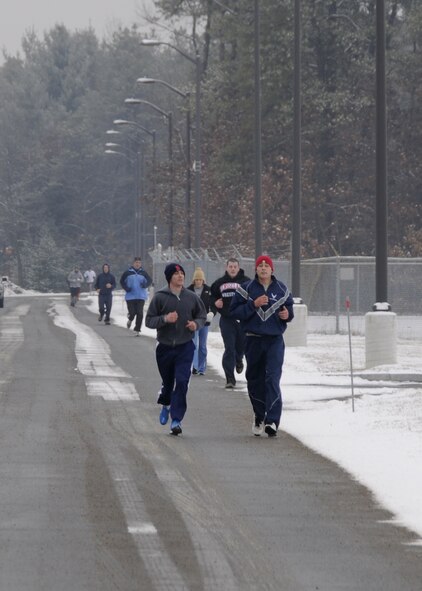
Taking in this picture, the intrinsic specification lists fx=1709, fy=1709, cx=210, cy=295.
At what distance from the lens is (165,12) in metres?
87.2

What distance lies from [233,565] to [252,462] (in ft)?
16.8

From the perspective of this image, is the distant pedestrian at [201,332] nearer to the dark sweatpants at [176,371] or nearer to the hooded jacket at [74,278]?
the dark sweatpants at [176,371]

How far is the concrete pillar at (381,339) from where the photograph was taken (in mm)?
26406

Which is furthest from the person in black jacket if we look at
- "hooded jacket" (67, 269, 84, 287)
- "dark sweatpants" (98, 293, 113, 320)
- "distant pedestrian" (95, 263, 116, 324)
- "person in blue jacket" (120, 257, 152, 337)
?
"hooded jacket" (67, 269, 84, 287)

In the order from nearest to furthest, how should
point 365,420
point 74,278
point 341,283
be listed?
point 365,420
point 341,283
point 74,278

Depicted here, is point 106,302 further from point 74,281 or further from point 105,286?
point 74,281

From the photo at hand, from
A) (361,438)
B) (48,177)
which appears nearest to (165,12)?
(48,177)

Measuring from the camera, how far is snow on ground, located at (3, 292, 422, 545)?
1255cm

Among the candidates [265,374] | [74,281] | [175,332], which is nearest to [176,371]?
[175,332]

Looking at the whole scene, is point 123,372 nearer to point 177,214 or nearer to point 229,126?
point 229,126

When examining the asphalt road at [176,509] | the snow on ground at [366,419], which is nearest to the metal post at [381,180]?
the snow on ground at [366,419]

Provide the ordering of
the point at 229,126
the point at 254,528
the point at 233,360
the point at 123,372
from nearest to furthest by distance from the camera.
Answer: the point at 254,528 < the point at 233,360 < the point at 123,372 < the point at 229,126

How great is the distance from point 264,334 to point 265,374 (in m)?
0.43

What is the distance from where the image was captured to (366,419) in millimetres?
17844
